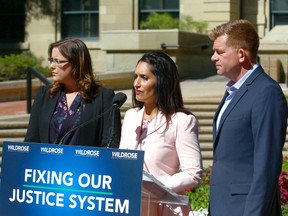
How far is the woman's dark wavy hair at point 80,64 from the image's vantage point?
6.24 metres

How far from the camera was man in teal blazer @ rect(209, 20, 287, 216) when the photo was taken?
461cm

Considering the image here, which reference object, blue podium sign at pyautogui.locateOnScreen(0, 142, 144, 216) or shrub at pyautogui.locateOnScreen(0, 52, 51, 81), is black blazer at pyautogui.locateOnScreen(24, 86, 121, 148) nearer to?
blue podium sign at pyautogui.locateOnScreen(0, 142, 144, 216)

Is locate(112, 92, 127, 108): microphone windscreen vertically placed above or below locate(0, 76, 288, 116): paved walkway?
above

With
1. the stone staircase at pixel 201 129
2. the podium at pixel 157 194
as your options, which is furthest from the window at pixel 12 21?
the podium at pixel 157 194

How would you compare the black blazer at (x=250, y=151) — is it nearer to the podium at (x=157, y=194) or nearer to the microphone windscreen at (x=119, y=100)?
the podium at (x=157, y=194)

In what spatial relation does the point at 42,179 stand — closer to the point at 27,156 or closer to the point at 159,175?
the point at 27,156

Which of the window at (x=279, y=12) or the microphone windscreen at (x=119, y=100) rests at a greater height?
the window at (x=279, y=12)

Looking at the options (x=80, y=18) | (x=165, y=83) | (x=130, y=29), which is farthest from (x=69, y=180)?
(x=80, y=18)

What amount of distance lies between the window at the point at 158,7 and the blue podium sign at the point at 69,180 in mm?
22581

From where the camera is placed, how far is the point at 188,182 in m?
5.15

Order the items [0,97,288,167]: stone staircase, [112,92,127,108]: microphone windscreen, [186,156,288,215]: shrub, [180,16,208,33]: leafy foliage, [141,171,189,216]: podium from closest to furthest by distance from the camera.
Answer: [141,171,189,216]: podium → [112,92,127,108]: microphone windscreen → [186,156,288,215]: shrub → [0,97,288,167]: stone staircase → [180,16,208,33]: leafy foliage

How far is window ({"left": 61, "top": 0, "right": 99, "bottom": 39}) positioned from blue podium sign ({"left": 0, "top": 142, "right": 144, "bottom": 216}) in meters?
23.7

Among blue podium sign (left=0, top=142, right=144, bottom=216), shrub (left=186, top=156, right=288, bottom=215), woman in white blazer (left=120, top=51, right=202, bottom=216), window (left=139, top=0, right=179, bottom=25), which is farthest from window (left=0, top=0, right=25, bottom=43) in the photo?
blue podium sign (left=0, top=142, right=144, bottom=216)

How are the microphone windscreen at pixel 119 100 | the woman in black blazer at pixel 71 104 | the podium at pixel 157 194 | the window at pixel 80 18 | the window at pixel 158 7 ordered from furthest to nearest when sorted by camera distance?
1. the window at pixel 80 18
2. the window at pixel 158 7
3. the woman in black blazer at pixel 71 104
4. the microphone windscreen at pixel 119 100
5. the podium at pixel 157 194
